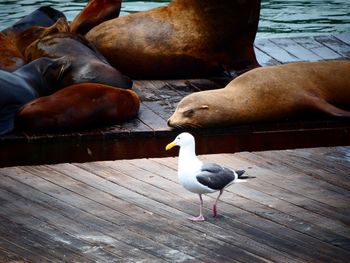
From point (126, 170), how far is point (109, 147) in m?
0.50

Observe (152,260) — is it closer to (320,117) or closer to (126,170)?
(126,170)

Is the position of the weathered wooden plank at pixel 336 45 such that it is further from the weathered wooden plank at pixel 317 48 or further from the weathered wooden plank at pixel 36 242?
the weathered wooden plank at pixel 36 242

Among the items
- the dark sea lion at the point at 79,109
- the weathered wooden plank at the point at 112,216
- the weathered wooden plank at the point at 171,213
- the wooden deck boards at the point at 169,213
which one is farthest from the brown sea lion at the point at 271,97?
the weathered wooden plank at the point at 112,216

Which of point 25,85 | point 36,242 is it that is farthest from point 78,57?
point 36,242

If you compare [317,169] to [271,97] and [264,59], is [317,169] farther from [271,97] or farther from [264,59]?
[264,59]

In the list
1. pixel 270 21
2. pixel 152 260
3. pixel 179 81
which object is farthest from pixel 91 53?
pixel 270 21

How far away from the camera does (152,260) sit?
4230 millimetres

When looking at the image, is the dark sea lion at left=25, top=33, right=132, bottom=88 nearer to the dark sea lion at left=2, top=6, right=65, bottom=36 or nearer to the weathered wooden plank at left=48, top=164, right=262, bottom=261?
the dark sea lion at left=2, top=6, right=65, bottom=36

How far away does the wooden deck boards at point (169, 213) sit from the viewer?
170 inches

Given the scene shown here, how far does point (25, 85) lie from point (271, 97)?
1415mm

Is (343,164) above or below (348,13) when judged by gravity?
above

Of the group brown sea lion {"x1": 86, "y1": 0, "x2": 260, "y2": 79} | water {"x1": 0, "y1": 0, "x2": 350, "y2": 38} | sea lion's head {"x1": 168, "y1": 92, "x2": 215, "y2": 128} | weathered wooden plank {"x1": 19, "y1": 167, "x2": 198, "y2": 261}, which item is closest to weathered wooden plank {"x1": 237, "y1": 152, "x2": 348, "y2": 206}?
sea lion's head {"x1": 168, "y1": 92, "x2": 215, "y2": 128}

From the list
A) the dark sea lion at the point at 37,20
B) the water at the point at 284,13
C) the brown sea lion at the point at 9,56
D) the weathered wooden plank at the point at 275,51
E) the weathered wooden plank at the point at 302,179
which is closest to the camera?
the weathered wooden plank at the point at 302,179

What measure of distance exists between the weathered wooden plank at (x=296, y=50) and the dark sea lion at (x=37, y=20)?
5.48 feet
